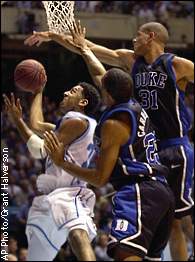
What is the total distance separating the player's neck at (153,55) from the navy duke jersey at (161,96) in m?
0.03

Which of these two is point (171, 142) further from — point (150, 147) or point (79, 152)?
point (150, 147)

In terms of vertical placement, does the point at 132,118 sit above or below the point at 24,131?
above

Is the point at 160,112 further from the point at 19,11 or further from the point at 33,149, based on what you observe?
the point at 19,11

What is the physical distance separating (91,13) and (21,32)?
6.17 ft

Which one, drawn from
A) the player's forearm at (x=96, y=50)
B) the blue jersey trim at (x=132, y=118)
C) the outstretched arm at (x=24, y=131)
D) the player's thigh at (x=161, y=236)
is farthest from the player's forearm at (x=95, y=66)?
the player's thigh at (x=161, y=236)

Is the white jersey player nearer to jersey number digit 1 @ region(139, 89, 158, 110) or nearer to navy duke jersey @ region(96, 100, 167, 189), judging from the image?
jersey number digit 1 @ region(139, 89, 158, 110)

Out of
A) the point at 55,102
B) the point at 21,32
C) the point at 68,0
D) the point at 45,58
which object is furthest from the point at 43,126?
the point at 45,58

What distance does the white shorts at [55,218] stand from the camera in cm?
612

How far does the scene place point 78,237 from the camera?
591 cm

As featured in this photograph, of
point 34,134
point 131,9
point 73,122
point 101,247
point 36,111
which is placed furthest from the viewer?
point 131,9

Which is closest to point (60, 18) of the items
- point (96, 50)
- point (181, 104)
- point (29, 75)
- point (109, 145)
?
point (96, 50)

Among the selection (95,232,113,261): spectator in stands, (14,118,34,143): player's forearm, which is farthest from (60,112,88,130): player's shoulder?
(95,232,113,261): spectator in stands

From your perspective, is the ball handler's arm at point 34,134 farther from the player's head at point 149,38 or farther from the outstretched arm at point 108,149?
the outstretched arm at point 108,149

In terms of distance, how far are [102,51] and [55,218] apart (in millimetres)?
1620
